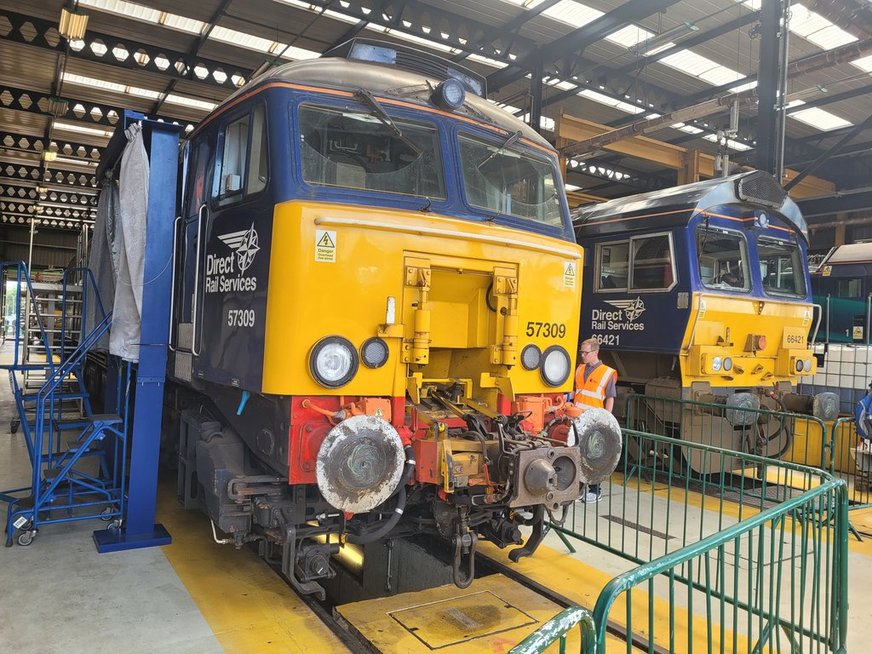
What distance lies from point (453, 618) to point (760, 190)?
6434mm

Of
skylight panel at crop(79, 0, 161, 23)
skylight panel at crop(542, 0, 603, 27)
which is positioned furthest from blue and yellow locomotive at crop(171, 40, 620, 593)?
skylight panel at crop(79, 0, 161, 23)

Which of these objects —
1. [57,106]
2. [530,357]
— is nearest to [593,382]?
[530,357]

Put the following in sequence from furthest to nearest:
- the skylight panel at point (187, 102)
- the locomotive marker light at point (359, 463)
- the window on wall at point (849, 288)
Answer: the skylight panel at point (187, 102), the window on wall at point (849, 288), the locomotive marker light at point (359, 463)

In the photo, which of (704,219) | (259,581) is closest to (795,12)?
(704,219)

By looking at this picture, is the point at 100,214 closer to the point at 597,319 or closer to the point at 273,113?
the point at 273,113

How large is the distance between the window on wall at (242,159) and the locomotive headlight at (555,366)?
217cm

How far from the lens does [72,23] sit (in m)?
8.66

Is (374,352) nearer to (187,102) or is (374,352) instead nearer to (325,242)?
(325,242)

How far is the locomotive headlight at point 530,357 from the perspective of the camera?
4457 mm

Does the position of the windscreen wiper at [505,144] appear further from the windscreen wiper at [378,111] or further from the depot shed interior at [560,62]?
the depot shed interior at [560,62]

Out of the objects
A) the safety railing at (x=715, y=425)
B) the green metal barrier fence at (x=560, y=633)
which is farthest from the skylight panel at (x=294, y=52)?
the green metal barrier fence at (x=560, y=633)

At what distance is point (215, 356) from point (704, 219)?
571 centimetres

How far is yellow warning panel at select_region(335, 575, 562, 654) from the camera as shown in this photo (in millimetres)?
3803

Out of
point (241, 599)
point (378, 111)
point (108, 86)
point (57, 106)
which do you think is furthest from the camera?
point (57, 106)
